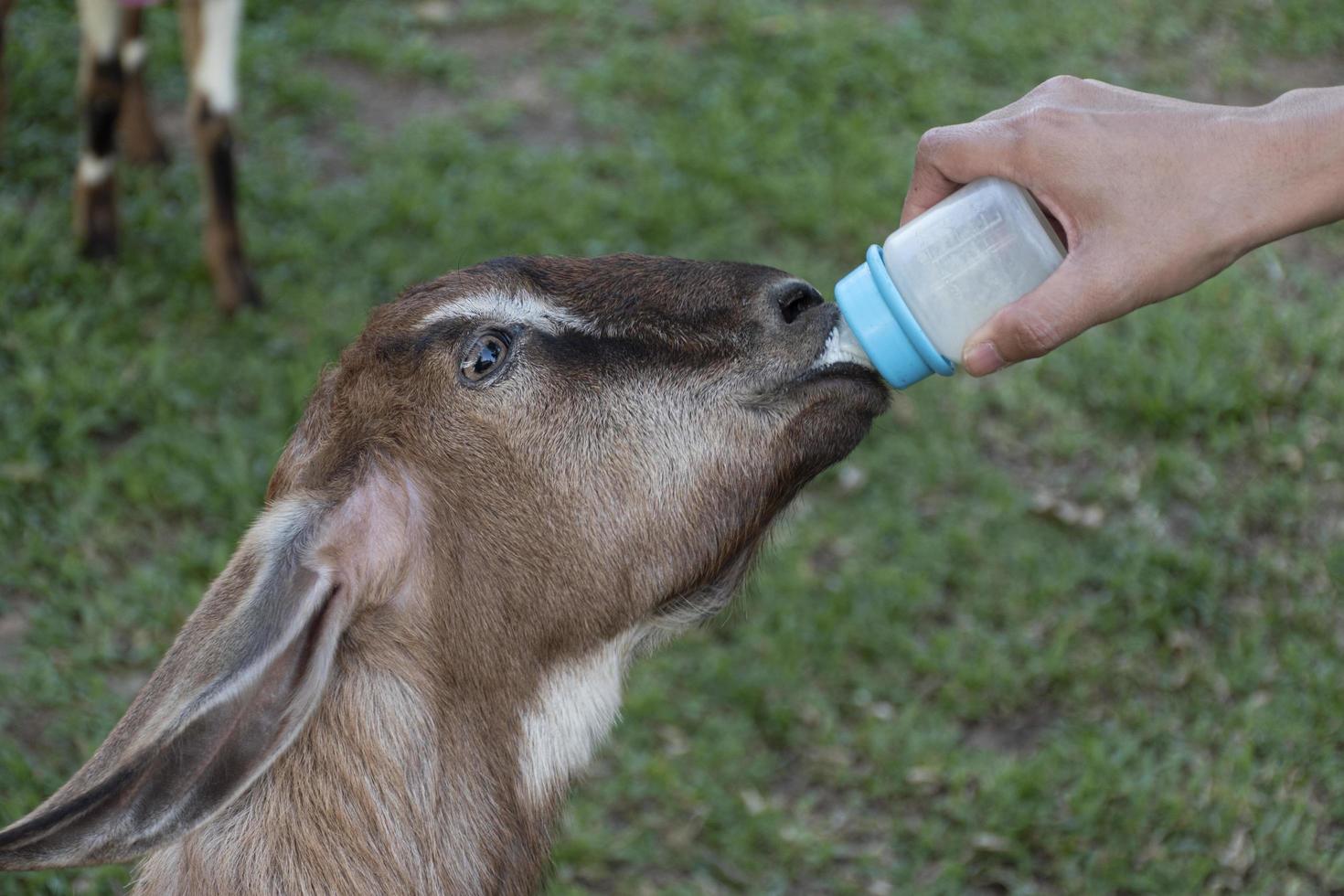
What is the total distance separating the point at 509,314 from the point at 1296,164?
58.6 inches

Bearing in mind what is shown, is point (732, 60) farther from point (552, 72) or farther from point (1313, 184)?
point (1313, 184)

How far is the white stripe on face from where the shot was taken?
9.36 ft

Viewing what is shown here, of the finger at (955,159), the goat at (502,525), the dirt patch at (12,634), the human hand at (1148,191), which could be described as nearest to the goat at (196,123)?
the dirt patch at (12,634)

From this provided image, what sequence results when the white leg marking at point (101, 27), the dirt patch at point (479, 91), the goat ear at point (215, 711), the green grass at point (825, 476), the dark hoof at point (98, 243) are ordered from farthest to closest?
the dirt patch at point (479, 91), the dark hoof at point (98, 243), the white leg marking at point (101, 27), the green grass at point (825, 476), the goat ear at point (215, 711)

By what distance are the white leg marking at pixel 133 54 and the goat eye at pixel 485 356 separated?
3.99 meters

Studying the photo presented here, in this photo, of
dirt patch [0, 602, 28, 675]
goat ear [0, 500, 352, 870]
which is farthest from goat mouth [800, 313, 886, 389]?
dirt patch [0, 602, 28, 675]

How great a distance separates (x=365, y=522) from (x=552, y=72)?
5.29m

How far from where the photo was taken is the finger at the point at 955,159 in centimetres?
258

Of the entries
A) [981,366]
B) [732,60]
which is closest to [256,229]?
[732,60]

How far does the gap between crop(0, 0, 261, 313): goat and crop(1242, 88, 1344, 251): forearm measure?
4404 mm

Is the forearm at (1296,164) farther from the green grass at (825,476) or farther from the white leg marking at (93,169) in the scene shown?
the white leg marking at (93,169)

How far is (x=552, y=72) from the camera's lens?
7523mm

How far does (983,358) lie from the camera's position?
2.55 meters

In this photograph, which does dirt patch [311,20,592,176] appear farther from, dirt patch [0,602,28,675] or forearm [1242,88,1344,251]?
forearm [1242,88,1344,251]
